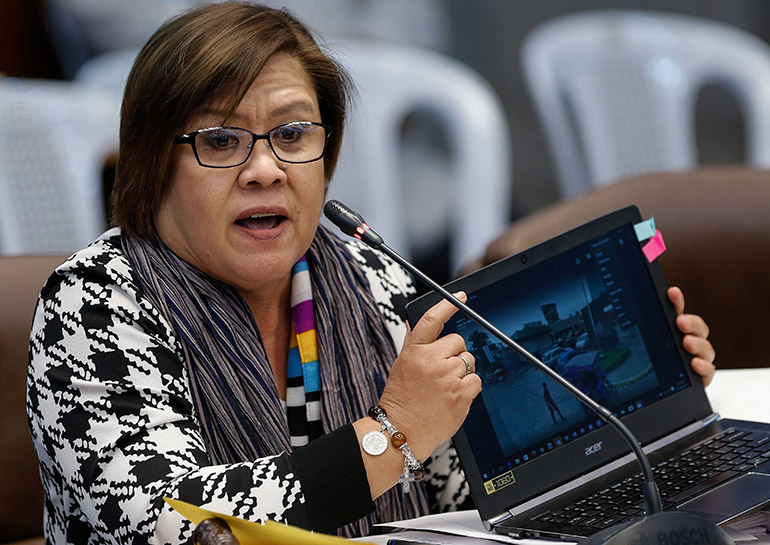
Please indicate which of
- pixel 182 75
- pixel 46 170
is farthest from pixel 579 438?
pixel 46 170

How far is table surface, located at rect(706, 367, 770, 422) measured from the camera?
1363 mm

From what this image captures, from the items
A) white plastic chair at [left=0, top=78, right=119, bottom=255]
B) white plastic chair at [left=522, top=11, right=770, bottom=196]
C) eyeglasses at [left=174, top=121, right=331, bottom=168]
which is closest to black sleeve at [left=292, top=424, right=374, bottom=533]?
eyeglasses at [left=174, top=121, right=331, bottom=168]

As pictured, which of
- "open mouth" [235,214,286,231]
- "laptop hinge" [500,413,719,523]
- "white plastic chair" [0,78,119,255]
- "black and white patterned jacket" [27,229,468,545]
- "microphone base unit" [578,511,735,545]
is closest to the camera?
"microphone base unit" [578,511,735,545]

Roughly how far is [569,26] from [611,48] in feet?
0.58

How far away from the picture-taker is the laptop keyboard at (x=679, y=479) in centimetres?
107

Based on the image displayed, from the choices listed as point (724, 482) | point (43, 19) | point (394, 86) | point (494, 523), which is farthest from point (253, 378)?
point (43, 19)

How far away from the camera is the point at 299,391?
135 centimetres

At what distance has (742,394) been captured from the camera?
145cm

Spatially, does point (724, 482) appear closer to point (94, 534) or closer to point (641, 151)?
point (94, 534)

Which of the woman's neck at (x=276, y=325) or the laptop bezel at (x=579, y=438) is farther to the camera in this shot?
the woman's neck at (x=276, y=325)

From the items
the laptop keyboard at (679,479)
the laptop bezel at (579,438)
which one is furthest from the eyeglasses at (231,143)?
the laptop keyboard at (679,479)

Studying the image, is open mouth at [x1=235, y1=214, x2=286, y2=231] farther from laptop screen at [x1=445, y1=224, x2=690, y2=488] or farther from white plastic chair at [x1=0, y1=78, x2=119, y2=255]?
white plastic chair at [x1=0, y1=78, x2=119, y2=255]

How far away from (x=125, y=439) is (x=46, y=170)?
6.28 ft

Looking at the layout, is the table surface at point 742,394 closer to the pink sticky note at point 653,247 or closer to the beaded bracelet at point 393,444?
the pink sticky note at point 653,247
